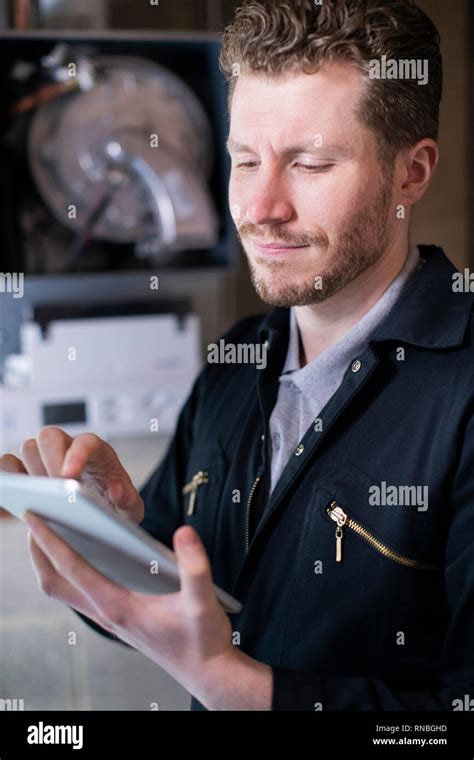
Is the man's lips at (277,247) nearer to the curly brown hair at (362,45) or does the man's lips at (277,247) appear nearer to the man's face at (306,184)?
the man's face at (306,184)

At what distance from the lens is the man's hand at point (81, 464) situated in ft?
2.32

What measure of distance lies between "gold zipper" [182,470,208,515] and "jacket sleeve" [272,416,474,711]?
0.85ft

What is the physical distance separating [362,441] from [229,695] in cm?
23

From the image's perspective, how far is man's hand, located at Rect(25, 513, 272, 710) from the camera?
2.01 ft

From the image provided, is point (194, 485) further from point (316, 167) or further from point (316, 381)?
point (316, 167)

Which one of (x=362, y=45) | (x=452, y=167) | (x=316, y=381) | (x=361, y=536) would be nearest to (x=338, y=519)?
(x=361, y=536)

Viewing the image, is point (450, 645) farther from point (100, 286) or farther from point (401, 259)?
point (100, 286)

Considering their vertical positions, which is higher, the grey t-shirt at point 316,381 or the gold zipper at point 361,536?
the grey t-shirt at point 316,381

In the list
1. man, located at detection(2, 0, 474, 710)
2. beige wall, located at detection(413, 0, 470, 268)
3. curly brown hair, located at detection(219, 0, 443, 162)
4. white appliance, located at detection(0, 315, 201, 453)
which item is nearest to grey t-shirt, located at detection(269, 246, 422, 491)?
man, located at detection(2, 0, 474, 710)

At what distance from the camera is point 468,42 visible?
1658 mm

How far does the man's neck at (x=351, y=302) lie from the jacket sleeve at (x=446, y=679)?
0.17 m

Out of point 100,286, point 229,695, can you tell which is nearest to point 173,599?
point 229,695

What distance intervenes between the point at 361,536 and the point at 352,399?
0.11 meters

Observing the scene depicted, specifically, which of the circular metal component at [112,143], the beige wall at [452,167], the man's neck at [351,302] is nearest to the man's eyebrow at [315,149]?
the man's neck at [351,302]
